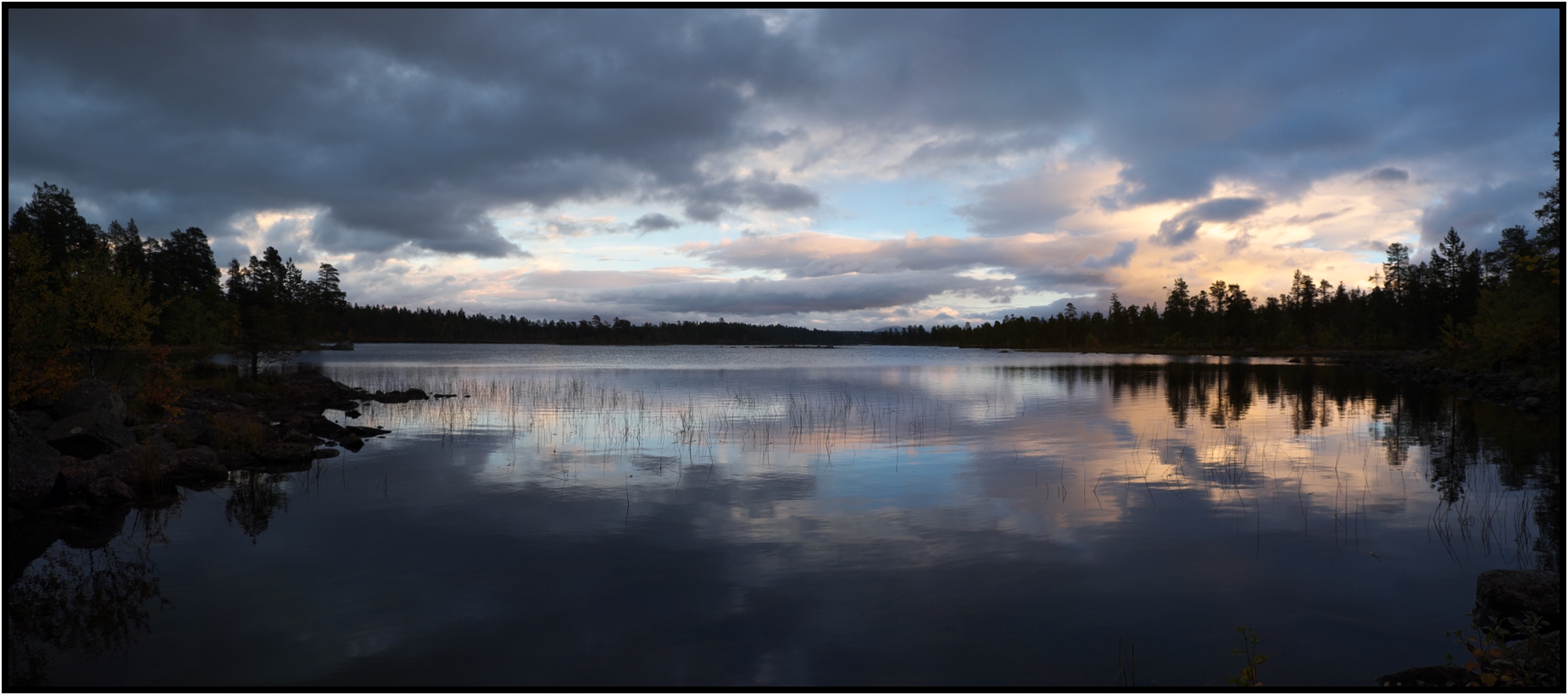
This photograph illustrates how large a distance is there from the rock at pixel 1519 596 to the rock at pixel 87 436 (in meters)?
26.7

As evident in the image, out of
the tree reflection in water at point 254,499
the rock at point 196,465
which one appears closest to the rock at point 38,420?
the rock at point 196,465

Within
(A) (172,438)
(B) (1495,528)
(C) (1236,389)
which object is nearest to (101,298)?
(A) (172,438)

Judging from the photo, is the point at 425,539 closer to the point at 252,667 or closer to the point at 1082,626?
the point at 252,667

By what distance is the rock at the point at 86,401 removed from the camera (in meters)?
18.8

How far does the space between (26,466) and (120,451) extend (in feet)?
8.41

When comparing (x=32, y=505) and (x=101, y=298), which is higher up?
(x=101, y=298)

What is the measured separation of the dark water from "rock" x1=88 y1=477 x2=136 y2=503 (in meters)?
1.17

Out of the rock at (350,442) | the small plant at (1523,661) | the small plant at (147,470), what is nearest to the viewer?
the small plant at (1523,661)

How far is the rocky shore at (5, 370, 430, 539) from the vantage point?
48.4 ft

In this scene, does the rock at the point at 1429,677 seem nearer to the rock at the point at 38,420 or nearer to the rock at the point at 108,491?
the rock at the point at 108,491

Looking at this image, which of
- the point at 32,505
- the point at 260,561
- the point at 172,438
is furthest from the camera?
the point at 172,438

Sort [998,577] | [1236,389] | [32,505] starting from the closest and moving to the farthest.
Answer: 1. [998,577]
2. [32,505]
3. [1236,389]

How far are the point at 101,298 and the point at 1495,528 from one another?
38.2 m

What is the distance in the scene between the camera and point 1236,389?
46.5 meters
